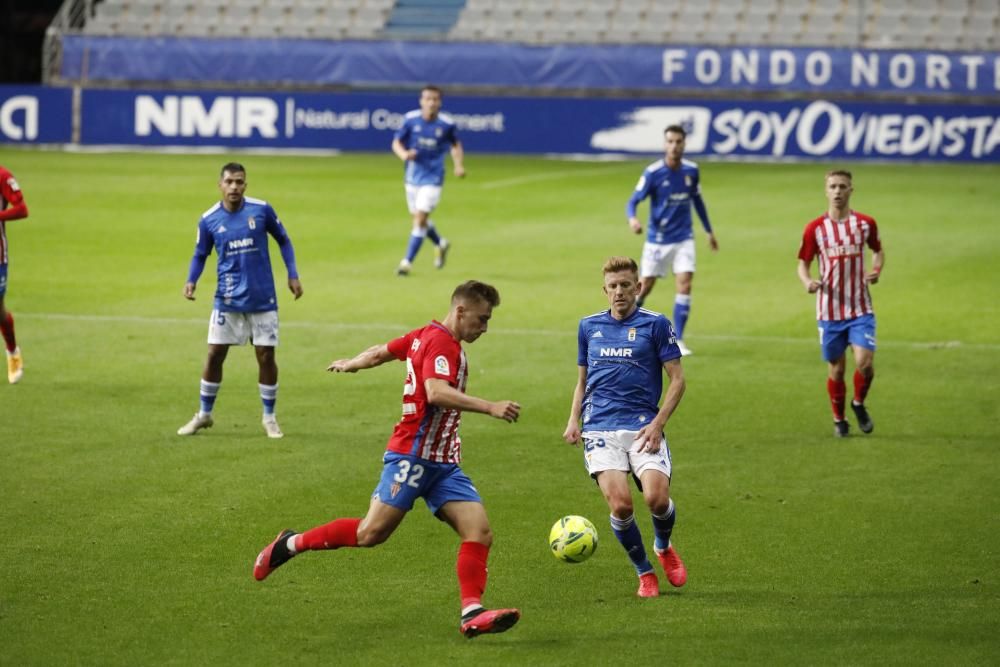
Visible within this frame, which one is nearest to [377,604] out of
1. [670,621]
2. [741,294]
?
[670,621]

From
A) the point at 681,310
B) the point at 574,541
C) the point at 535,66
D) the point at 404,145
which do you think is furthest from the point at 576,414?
the point at 535,66

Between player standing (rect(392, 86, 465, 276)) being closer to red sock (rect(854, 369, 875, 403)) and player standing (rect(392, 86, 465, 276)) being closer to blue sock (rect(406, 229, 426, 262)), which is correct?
blue sock (rect(406, 229, 426, 262))

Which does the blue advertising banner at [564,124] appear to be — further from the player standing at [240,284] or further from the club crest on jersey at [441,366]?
the club crest on jersey at [441,366]

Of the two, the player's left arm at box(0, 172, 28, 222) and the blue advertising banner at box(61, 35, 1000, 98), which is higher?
the blue advertising banner at box(61, 35, 1000, 98)

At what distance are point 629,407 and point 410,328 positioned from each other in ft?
29.3

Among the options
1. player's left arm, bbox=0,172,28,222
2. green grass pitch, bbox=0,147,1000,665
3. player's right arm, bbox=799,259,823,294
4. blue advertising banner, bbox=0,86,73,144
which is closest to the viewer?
green grass pitch, bbox=0,147,1000,665

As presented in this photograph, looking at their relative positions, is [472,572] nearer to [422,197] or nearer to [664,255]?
[664,255]

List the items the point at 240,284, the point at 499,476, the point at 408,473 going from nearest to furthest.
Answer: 1. the point at 408,473
2. the point at 499,476
3. the point at 240,284

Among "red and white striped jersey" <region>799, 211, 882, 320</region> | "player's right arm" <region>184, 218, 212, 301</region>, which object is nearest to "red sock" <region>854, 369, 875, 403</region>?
"red and white striped jersey" <region>799, 211, 882, 320</region>

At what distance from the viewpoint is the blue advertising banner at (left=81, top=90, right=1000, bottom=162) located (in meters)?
35.2

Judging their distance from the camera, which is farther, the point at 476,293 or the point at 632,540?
the point at 632,540

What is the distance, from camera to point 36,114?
127 feet

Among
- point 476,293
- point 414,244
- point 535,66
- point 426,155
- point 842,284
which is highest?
point 535,66

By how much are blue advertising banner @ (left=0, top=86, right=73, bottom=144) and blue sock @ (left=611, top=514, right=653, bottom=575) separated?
32728 millimetres
